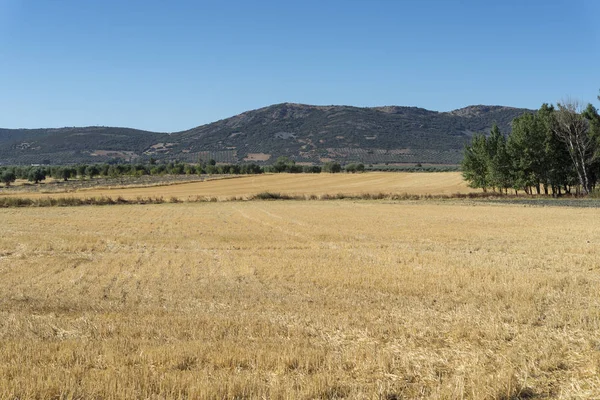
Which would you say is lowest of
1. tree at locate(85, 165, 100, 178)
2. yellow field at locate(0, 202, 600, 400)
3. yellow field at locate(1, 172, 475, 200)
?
yellow field at locate(0, 202, 600, 400)

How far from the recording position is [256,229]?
37.6 meters

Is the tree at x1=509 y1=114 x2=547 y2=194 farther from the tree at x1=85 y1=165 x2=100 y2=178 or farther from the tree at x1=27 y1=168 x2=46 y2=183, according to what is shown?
the tree at x1=85 y1=165 x2=100 y2=178

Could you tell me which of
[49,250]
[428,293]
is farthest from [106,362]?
[49,250]

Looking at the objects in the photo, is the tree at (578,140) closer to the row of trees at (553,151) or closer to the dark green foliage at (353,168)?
the row of trees at (553,151)

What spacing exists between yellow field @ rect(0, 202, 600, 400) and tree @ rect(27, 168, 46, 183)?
13348cm

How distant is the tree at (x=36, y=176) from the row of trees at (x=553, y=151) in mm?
129171

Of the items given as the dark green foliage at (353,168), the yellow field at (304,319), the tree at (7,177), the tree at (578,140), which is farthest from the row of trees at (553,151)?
the tree at (7,177)

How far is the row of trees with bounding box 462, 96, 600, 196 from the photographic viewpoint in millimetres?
68062

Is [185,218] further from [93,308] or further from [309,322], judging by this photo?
[309,322]

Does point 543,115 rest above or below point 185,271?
above

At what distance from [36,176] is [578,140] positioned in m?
141

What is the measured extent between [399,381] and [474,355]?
1.76 meters

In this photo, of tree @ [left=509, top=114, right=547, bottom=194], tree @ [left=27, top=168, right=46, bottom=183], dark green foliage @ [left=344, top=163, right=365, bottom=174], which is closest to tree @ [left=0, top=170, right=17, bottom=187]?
tree @ [left=27, top=168, right=46, bottom=183]

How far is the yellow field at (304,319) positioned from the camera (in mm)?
6727
